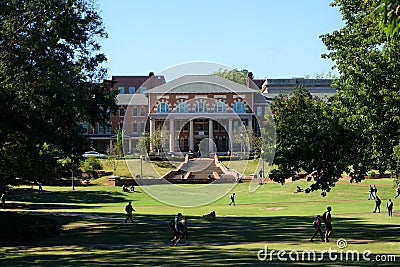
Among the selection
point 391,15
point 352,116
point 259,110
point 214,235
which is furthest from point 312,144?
point 259,110

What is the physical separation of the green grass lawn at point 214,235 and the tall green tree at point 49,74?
5.44 meters

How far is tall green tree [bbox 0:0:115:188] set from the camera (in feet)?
87.7

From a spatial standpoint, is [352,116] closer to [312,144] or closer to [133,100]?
[312,144]

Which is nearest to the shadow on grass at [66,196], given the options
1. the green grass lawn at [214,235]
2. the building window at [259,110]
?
the green grass lawn at [214,235]

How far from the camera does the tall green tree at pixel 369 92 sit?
78.8 feet

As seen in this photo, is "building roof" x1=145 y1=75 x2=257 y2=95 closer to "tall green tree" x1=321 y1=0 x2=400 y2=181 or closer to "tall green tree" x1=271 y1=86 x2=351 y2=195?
"tall green tree" x1=271 y1=86 x2=351 y2=195

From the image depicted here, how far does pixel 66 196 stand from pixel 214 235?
36988 millimetres

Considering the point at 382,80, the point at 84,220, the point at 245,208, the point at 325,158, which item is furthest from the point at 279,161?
the point at 245,208

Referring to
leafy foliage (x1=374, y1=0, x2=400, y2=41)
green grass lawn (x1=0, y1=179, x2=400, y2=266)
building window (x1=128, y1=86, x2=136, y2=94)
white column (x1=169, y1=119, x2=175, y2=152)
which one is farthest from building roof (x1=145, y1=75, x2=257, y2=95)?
building window (x1=128, y1=86, x2=136, y2=94)

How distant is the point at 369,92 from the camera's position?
24516 millimetres

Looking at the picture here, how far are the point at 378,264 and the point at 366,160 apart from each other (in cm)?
852

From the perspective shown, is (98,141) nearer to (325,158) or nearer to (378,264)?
(325,158)

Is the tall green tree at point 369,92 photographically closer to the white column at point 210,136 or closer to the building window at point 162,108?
the white column at point 210,136

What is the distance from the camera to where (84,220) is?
38969 mm
